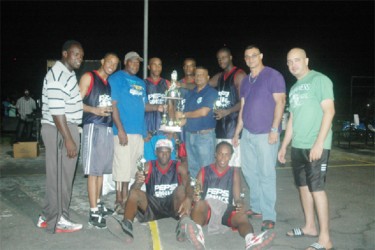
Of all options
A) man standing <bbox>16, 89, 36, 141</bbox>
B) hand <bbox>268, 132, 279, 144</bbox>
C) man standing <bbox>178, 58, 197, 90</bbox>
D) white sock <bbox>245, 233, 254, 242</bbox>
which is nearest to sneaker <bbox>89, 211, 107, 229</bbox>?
white sock <bbox>245, 233, 254, 242</bbox>

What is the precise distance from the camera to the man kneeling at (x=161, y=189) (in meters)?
4.75

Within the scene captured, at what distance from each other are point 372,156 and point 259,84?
340 inches

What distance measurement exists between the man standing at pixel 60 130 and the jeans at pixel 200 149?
177cm

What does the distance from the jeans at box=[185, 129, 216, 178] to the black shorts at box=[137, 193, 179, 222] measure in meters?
0.91

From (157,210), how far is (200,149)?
46.8 inches

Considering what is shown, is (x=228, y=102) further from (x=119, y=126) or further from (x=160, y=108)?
(x=119, y=126)

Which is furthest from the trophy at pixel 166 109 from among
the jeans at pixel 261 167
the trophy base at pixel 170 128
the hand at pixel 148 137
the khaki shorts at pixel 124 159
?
the jeans at pixel 261 167

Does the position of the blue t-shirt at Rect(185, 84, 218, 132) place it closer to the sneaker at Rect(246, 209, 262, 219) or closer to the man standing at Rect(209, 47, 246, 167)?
the man standing at Rect(209, 47, 246, 167)

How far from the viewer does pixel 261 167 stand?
A: 491 cm

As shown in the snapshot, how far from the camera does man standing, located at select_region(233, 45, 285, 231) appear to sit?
4766mm

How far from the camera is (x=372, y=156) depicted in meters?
11.8

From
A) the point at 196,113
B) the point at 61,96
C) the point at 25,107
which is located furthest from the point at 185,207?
the point at 25,107

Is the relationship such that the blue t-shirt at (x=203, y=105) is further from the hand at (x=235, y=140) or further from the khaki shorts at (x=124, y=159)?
the khaki shorts at (x=124, y=159)

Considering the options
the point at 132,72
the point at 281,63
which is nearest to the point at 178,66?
the point at 281,63
